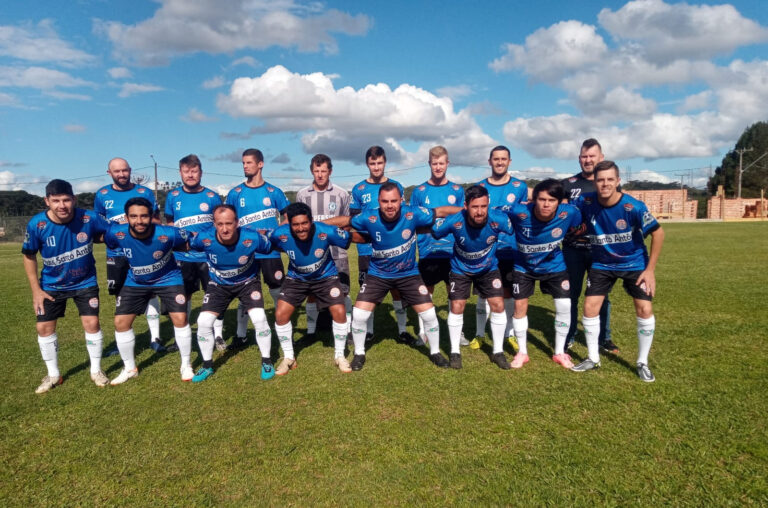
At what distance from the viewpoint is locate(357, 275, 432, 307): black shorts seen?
5699mm

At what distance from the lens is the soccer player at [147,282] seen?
540cm

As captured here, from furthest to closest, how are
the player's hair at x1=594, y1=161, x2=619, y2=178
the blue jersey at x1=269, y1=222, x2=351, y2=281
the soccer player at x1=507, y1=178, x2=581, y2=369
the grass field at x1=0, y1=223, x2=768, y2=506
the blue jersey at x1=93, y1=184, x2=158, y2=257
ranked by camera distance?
the blue jersey at x1=93, y1=184, x2=158, y2=257
the blue jersey at x1=269, y1=222, x2=351, y2=281
the soccer player at x1=507, y1=178, x2=581, y2=369
the player's hair at x1=594, y1=161, x2=619, y2=178
the grass field at x1=0, y1=223, x2=768, y2=506

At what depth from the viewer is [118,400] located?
16.1ft

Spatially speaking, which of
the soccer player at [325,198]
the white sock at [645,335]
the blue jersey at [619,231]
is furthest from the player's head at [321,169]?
the white sock at [645,335]

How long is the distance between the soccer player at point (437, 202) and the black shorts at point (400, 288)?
2.47 ft

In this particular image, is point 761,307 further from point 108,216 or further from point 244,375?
point 108,216

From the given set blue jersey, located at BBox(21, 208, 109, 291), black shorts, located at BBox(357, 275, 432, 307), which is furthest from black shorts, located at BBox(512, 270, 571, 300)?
blue jersey, located at BBox(21, 208, 109, 291)

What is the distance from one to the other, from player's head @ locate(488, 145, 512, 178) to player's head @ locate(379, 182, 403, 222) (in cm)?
173

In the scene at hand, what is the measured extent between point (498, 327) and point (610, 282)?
1.48 meters

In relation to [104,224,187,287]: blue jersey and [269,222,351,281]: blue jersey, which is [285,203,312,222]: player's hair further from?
[104,224,187,287]: blue jersey

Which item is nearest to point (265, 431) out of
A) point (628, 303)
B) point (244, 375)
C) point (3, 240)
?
point (244, 375)

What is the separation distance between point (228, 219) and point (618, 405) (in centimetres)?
479

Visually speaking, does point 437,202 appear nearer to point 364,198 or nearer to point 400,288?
point 364,198

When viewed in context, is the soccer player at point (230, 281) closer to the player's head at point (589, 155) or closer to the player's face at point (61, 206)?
the player's face at point (61, 206)
